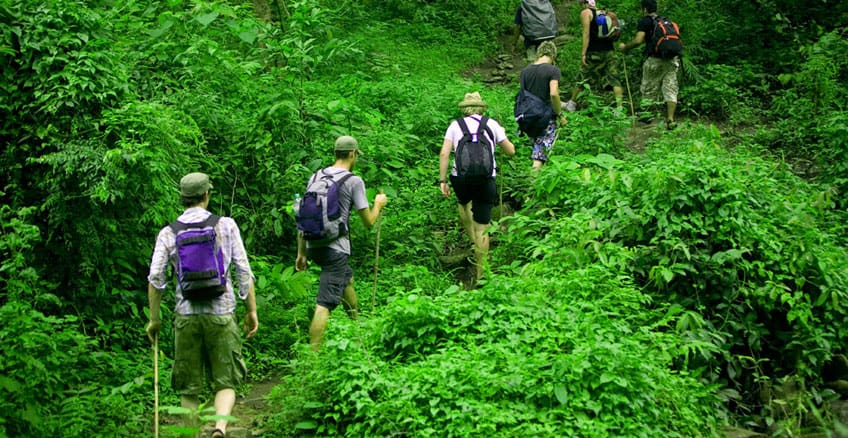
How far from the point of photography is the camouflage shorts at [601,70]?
1366cm

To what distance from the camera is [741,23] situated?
15742 millimetres

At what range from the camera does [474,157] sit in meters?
8.52

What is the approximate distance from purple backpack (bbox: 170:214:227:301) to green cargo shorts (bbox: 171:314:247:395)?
0.20 metres

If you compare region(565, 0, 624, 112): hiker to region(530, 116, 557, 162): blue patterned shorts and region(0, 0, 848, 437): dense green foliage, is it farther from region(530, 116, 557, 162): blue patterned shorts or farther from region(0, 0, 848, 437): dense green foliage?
region(530, 116, 557, 162): blue patterned shorts

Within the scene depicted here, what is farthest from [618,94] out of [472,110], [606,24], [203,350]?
[203,350]

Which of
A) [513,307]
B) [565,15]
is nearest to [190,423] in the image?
[513,307]

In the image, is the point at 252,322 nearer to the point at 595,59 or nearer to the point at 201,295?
the point at 201,295

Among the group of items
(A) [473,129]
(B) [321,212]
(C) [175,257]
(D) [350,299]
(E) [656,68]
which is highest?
(C) [175,257]

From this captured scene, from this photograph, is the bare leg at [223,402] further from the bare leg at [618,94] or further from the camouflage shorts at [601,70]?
the camouflage shorts at [601,70]

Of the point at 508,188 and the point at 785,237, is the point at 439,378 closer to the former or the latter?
the point at 785,237

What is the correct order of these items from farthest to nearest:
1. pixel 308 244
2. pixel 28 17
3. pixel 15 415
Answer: pixel 28 17 < pixel 308 244 < pixel 15 415

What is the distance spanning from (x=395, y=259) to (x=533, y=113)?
8.01 feet

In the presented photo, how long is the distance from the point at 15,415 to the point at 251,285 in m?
1.78

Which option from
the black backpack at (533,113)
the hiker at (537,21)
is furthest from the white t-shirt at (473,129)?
the hiker at (537,21)
